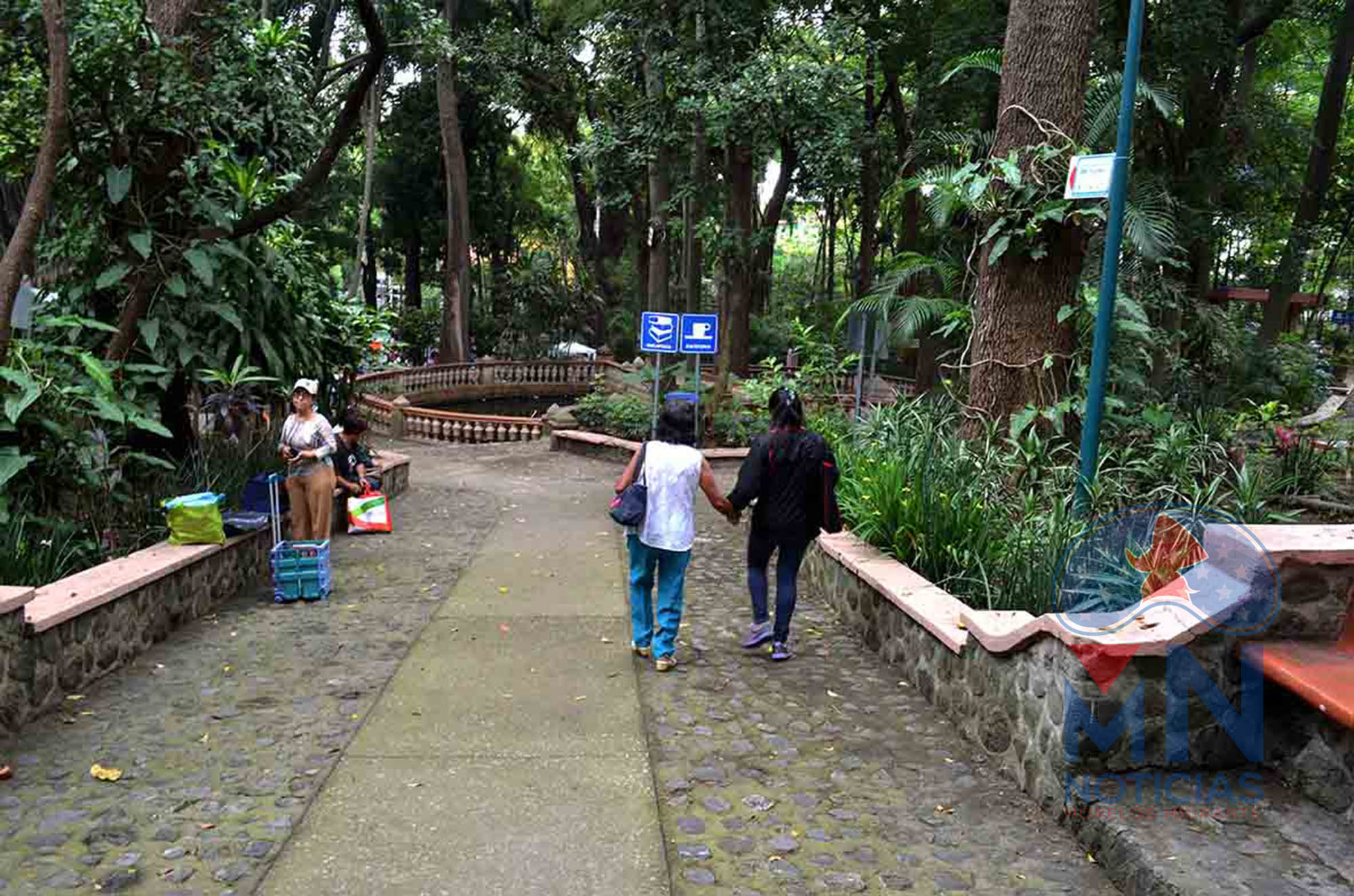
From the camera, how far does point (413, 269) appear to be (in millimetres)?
38000

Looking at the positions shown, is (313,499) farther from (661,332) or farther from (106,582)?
(661,332)

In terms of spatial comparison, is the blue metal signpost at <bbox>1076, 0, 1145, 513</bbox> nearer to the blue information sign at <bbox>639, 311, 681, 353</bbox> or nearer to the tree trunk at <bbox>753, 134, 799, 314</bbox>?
the blue information sign at <bbox>639, 311, 681, 353</bbox>

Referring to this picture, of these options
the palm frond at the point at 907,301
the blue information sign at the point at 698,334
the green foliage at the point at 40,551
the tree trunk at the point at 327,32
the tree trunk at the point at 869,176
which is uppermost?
the tree trunk at the point at 327,32

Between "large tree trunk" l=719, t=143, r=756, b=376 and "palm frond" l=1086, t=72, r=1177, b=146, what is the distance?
20.2ft

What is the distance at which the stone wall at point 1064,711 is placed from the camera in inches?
166

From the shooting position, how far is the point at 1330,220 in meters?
23.6

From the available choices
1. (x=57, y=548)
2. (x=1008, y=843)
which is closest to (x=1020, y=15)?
(x=1008, y=843)

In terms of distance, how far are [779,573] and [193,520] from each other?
14.3 ft

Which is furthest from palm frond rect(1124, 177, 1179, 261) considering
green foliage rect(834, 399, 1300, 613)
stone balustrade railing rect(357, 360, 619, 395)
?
stone balustrade railing rect(357, 360, 619, 395)

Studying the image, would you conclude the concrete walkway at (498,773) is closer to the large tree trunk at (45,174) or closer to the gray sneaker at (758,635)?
the gray sneaker at (758,635)

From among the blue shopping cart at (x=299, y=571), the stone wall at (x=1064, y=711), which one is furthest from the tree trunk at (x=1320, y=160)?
the blue shopping cart at (x=299, y=571)

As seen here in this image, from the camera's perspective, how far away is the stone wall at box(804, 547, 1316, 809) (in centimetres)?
423

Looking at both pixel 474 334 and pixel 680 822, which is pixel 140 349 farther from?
pixel 474 334

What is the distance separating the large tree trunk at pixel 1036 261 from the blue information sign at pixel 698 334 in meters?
5.09
